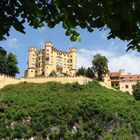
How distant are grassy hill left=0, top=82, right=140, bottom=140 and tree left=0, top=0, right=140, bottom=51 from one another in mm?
52056

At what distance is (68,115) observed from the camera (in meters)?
65.0

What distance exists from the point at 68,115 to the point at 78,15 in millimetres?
58389

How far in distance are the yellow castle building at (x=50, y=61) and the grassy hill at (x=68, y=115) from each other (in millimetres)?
24807


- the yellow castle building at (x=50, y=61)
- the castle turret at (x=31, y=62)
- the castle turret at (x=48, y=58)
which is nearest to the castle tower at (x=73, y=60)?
the yellow castle building at (x=50, y=61)

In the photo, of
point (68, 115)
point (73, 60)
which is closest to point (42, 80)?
point (68, 115)

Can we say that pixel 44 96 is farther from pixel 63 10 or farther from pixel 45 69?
pixel 63 10

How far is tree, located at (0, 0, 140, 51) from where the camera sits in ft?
21.7

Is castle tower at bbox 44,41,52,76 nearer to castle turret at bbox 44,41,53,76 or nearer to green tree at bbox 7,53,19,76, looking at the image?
castle turret at bbox 44,41,53,76

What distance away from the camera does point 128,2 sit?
6.63 meters

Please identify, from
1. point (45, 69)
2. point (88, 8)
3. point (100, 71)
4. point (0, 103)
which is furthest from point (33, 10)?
point (45, 69)

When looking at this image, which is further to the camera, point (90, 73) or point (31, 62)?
point (31, 62)

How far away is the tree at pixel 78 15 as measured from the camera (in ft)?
21.7

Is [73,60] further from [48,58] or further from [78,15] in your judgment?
[78,15]

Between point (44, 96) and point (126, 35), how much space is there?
65.7 m
